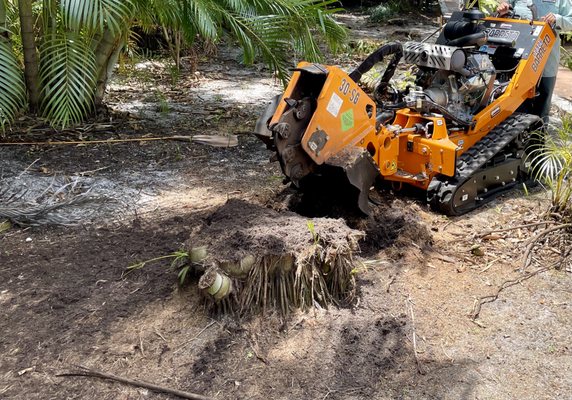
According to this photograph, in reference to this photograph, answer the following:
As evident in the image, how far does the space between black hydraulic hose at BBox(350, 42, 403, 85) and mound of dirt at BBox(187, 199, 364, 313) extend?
1.35m

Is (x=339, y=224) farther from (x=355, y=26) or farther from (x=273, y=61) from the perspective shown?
(x=355, y=26)

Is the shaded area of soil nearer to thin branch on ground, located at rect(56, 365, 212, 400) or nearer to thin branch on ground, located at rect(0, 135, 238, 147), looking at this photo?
thin branch on ground, located at rect(56, 365, 212, 400)

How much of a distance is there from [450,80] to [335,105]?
5.55 feet

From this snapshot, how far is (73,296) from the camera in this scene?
3.71 m

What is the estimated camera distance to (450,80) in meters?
5.39

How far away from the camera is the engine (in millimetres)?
5121

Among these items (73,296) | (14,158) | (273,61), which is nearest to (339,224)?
(73,296)

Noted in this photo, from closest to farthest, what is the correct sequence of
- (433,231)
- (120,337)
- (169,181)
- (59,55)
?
1. (120,337)
2. (433,231)
3. (169,181)
4. (59,55)

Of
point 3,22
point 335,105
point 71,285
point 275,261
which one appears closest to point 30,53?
point 3,22

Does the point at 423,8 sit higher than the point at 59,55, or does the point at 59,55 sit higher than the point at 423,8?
the point at 59,55

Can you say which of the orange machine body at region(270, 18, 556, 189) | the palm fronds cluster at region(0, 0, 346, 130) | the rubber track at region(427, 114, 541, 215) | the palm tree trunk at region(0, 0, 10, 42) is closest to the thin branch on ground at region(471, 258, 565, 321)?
the rubber track at region(427, 114, 541, 215)

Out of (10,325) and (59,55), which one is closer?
(10,325)

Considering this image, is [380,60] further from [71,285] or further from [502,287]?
[71,285]

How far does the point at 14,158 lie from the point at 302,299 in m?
3.69
